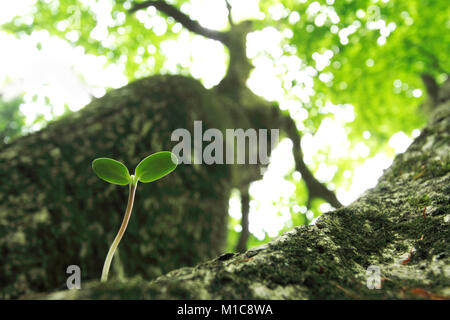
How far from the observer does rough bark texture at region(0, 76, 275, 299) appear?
1227 mm

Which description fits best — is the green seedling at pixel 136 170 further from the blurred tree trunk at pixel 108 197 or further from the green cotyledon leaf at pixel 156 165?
the blurred tree trunk at pixel 108 197

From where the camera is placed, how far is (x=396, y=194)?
104 cm

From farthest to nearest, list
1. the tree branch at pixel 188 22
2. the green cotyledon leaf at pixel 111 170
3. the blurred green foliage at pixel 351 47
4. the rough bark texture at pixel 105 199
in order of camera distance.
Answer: the tree branch at pixel 188 22 < the blurred green foliage at pixel 351 47 < the rough bark texture at pixel 105 199 < the green cotyledon leaf at pixel 111 170

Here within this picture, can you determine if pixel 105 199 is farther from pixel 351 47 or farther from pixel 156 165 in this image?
pixel 351 47

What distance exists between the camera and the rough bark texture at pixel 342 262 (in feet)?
1.63

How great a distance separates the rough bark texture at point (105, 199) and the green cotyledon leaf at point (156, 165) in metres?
0.85

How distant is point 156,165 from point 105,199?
108 cm

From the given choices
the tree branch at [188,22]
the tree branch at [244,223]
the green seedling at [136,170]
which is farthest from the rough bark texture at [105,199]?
the tree branch at [188,22]

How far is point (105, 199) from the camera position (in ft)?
5.31

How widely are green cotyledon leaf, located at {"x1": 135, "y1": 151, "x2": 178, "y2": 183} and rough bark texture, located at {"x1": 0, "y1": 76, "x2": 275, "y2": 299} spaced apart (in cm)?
85

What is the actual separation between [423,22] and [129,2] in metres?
4.31

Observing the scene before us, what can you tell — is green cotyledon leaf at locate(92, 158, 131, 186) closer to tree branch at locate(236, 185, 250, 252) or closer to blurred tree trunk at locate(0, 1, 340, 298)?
blurred tree trunk at locate(0, 1, 340, 298)
